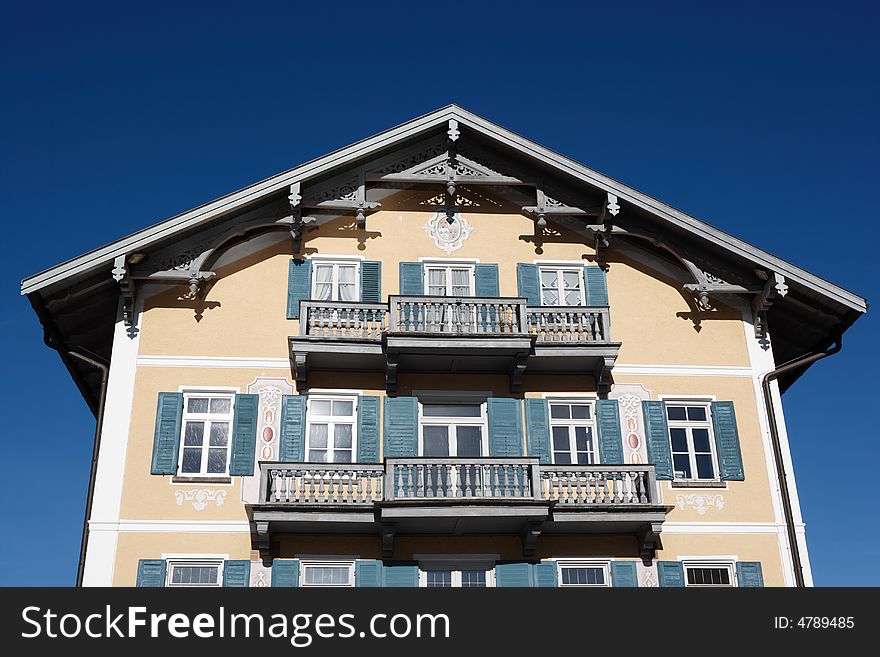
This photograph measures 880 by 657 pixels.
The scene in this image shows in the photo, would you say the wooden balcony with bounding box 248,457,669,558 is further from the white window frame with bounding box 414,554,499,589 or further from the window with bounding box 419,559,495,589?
the window with bounding box 419,559,495,589

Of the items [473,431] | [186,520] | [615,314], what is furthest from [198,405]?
[615,314]

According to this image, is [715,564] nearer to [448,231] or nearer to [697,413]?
[697,413]

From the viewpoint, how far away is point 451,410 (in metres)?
24.6

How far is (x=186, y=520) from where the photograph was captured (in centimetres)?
2272

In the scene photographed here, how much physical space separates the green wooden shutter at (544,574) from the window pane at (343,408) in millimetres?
5380

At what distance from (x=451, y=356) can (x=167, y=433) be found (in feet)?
21.4

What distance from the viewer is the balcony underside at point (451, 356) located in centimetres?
2369

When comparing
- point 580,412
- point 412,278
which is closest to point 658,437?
point 580,412

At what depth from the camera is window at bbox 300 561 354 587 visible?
2241 cm

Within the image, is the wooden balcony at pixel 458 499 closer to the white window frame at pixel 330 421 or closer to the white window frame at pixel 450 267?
the white window frame at pixel 330 421

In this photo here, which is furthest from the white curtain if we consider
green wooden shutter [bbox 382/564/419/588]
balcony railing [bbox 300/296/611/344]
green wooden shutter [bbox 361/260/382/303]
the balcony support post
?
the balcony support post
